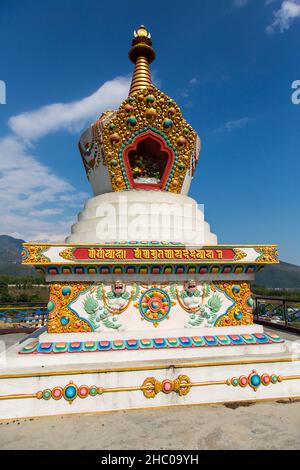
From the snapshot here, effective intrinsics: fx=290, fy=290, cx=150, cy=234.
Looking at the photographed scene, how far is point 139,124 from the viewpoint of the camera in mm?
7172

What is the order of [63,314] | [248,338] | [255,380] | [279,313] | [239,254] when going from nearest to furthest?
[255,380], [63,314], [248,338], [239,254], [279,313]

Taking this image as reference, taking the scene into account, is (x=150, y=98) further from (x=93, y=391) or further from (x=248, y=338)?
(x=93, y=391)

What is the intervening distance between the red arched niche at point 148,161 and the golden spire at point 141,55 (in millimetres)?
2538

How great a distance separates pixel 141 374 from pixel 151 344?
669 mm

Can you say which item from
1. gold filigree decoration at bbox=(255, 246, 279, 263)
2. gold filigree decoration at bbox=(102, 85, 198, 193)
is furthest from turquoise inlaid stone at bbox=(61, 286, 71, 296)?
gold filigree decoration at bbox=(255, 246, 279, 263)

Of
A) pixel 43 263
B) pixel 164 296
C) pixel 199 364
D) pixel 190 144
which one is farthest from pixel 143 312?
pixel 190 144

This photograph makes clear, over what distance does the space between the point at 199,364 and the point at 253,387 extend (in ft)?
3.51

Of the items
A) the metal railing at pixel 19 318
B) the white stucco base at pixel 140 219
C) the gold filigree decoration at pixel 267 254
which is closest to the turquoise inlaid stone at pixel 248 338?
the gold filigree decoration at pixel 267 254

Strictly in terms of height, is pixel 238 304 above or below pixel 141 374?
above

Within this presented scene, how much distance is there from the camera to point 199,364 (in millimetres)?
4848

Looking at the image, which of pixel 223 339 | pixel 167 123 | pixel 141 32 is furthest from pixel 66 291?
pixel 141 32

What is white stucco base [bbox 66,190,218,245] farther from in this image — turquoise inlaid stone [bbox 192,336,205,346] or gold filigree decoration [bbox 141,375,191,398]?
gold filigree decoration [bbox 141,375,191,398]
